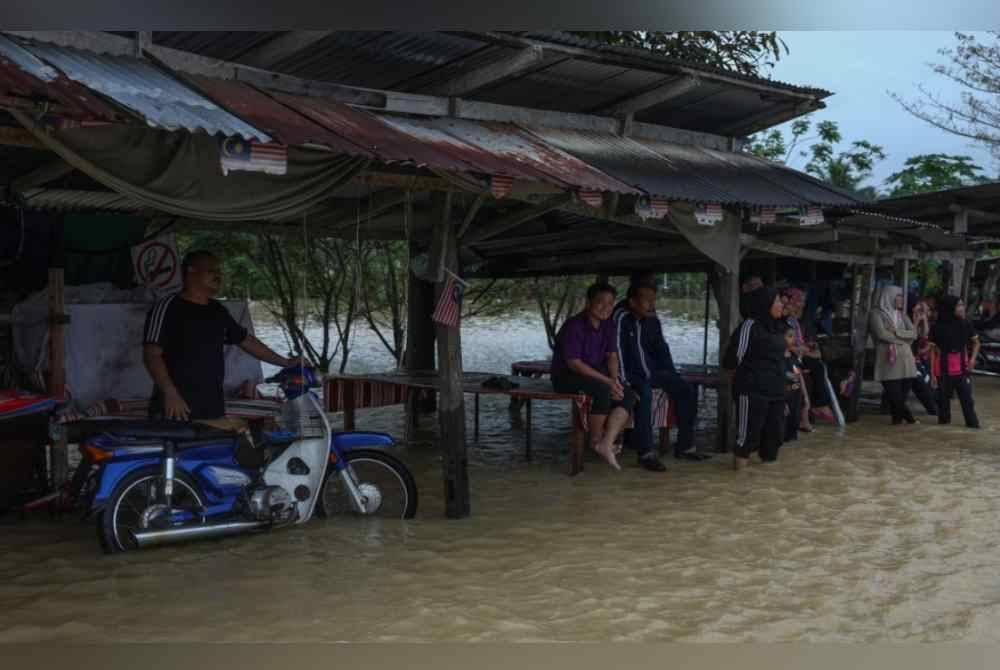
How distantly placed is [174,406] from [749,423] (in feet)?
15.5

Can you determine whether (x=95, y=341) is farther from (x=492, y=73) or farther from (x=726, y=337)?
(x=726, y=337)

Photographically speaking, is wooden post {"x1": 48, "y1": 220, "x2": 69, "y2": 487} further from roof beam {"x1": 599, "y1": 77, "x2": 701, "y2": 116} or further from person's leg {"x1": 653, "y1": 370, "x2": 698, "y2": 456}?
roof beam {"x1": 599, "y1": 77, "x2": 701, "y2": 116}

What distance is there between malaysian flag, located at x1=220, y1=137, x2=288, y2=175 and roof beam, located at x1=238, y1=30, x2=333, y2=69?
1.70m

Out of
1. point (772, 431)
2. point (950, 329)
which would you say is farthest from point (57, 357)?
point (950, 329)

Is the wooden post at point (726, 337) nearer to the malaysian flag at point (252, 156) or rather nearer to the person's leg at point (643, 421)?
the person's leg at point (643, 421)

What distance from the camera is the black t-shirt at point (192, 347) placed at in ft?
18.4

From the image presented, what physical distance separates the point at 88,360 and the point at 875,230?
8246mm

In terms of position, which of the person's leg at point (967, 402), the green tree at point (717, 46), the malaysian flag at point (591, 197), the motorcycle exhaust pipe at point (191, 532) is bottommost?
the motorcycle exhaust pipe at point (191, 532)

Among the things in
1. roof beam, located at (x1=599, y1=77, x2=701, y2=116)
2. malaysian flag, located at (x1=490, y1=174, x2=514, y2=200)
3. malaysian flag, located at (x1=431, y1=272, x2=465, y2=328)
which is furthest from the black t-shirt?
roof beam, located at (x1=599, y1=77, x2=701, y2=116)

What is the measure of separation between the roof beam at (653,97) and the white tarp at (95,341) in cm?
431

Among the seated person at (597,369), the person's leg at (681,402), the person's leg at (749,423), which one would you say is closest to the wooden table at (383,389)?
the seated person at (597,369)

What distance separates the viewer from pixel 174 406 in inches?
218

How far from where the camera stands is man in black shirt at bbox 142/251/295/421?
5.56 m

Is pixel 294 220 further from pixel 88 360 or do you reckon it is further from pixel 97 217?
pixel 88 360
